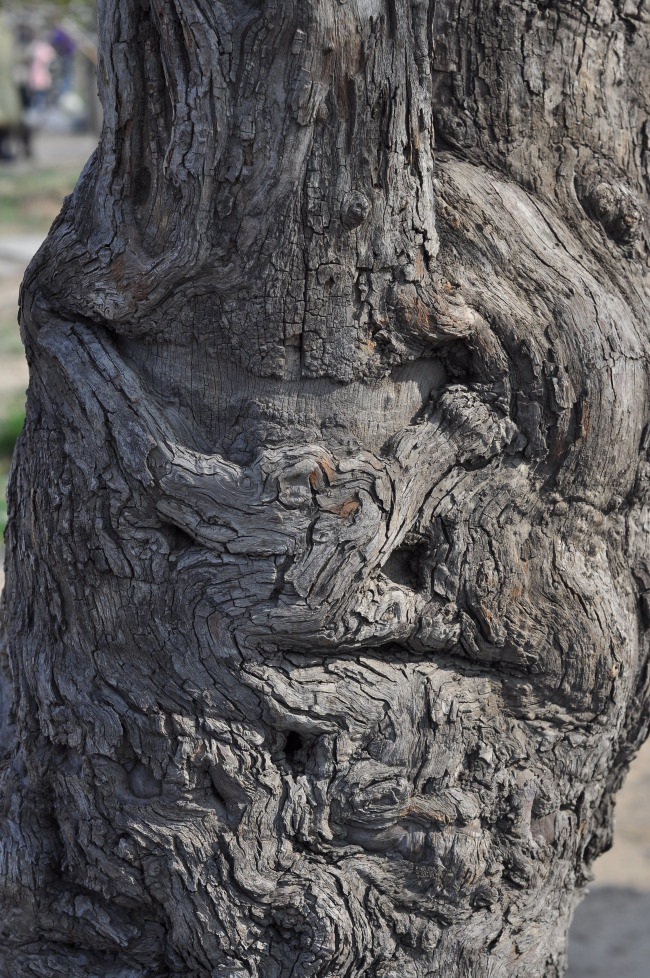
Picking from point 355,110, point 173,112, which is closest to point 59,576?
point 173,112

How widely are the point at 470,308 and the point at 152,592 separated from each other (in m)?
0.81

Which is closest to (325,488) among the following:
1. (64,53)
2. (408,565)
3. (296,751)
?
(408,565)

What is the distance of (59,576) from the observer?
Answer: 1.88 m

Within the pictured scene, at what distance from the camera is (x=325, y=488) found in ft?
5.76

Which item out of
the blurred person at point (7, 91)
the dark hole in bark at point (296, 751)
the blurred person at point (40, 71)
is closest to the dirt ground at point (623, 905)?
the dark hole in bark at point (296, 751)

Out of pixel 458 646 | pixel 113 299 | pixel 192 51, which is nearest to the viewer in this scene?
pixel 192 51

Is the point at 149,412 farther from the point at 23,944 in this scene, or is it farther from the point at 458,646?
the point at 23,944

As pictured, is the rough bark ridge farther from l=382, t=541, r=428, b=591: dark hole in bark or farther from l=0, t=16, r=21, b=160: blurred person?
l=0, t=16, r=21, b=160: blurred person

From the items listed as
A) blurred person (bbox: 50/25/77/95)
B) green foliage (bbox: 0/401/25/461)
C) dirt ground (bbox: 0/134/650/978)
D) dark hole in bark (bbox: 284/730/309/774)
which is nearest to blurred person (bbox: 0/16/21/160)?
blurred person (bbox: 50/25/77/95)

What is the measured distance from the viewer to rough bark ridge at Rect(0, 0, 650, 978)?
1725 millimetres

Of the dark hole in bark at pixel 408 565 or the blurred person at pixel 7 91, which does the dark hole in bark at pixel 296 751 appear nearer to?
the dark hole in bark at pixel 408 565

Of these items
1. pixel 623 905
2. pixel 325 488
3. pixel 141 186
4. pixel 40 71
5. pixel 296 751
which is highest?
pixel 40 71

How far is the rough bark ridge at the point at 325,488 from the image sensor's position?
1.72m

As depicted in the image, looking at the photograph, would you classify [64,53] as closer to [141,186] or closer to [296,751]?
[141,186]
